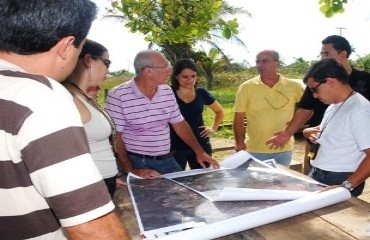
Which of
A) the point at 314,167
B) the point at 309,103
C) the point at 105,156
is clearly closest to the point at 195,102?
the point at 309,103

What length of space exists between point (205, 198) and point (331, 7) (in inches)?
84.3

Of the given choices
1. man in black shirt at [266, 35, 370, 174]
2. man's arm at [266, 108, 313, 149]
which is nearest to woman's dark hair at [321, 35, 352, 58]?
man in black shirt at [266, 35, 370, 174]

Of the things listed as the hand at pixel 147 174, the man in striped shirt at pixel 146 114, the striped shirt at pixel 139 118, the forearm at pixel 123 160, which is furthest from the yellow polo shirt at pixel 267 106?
the hand at pixel 147 174

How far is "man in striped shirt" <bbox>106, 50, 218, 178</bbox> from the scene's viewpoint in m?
2.69

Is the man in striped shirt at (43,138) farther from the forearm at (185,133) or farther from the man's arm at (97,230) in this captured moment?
the forearm at (185,133)

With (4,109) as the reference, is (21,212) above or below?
below

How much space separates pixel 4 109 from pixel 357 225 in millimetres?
1250

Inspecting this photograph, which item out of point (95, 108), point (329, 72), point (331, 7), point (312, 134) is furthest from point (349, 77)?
point (95, 108)

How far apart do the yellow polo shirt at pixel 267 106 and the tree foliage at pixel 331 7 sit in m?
0.81

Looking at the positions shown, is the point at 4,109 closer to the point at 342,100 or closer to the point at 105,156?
the point at 105,156

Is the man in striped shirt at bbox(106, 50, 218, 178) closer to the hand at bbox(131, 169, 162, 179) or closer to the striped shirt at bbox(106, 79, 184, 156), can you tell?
the striped shirt at bbox(106, 79, 184, 156)

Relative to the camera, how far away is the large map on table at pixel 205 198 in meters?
1.28

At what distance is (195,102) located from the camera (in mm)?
3604

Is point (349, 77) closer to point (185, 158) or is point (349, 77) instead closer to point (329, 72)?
point (329, 72)
